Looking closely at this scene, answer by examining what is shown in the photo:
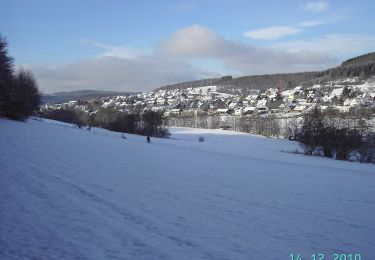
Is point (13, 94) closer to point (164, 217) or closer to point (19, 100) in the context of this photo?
point (19, 100)

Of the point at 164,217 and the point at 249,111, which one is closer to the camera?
the point at 164,217

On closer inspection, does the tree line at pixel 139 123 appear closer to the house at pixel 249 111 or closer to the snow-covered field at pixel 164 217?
the snow-covered field at pixel 164 217

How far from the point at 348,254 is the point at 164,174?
393 inches

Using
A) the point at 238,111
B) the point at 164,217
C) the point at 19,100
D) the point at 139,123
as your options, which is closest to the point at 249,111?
the point at 238,111

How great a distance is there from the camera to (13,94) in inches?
2222

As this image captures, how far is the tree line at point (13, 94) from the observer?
165 ft

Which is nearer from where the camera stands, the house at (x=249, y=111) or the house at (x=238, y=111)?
the house at (x=249, y=111)

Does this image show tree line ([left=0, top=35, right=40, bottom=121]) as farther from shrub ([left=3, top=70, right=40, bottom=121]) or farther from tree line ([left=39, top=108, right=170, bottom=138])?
tree line ([left=39, top=108, right=170, bottom=138])

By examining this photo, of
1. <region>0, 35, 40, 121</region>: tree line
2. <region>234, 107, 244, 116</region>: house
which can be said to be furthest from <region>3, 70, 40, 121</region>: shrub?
<region>234, 107, 244, 116</region>: house

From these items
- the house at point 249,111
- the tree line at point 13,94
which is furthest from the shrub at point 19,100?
the house at point 249,111

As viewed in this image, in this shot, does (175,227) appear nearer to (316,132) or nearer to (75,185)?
(75,185)

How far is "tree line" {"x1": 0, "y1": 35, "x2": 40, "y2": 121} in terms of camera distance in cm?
5040

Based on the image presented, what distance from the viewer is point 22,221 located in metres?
7.95

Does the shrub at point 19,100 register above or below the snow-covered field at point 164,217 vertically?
above
